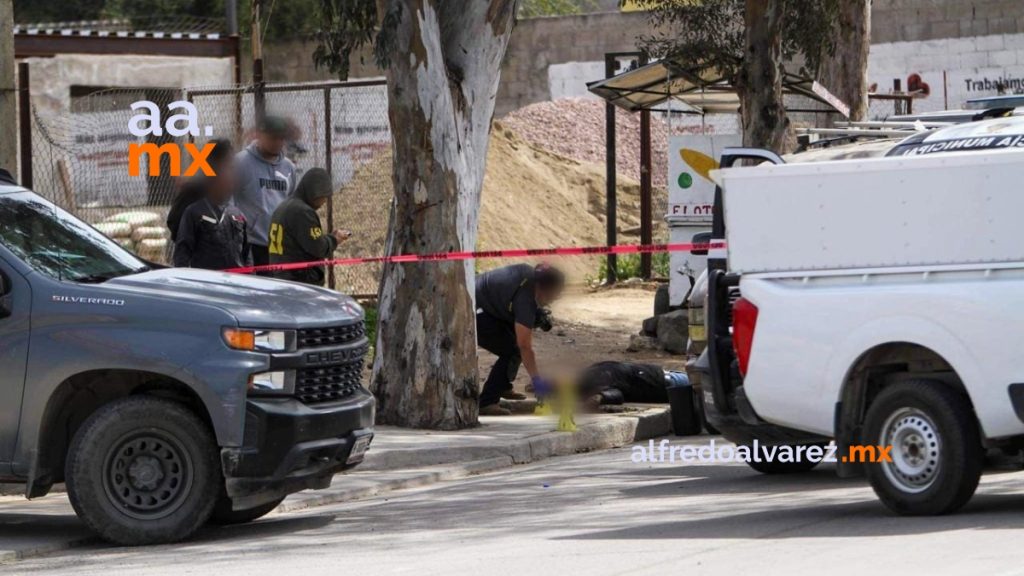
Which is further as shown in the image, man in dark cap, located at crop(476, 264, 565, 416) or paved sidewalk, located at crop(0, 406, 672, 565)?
man in dark cap, located at crop(476, 264, 565, 416)

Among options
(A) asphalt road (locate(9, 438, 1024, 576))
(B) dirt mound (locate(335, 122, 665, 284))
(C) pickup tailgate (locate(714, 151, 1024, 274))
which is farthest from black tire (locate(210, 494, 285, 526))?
(B) dirt mound (locate(335, 122, 665, 284))

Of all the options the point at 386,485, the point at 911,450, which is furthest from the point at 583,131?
the point at 911,450

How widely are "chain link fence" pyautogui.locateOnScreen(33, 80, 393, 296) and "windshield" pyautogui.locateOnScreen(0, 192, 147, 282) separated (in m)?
9.53

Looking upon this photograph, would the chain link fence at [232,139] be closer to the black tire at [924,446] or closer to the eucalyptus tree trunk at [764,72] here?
the eucalyptus tree trunk at [764,72]

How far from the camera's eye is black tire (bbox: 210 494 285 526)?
964 cm

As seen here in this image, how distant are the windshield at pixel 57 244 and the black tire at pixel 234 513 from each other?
1.45m

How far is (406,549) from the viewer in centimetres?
845

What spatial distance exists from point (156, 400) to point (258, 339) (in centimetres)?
65

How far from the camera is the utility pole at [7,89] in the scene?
37.9ft

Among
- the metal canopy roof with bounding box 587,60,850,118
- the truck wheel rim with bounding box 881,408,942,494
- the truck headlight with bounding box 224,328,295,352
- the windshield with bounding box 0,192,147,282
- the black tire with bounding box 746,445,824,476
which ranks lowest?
the black tire with bounding box 746,445,824,476

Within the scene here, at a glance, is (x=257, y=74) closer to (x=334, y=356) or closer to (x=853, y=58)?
(x=853, y=58)

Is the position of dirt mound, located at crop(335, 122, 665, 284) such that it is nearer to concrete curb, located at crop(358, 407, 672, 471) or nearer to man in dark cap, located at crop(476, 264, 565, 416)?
man in dark cap, located at crop(476, 264, 565, 416)

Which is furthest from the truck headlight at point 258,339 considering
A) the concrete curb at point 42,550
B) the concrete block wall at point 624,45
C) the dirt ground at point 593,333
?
the concrete block wall at point 624,45

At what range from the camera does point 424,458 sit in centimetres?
1199
